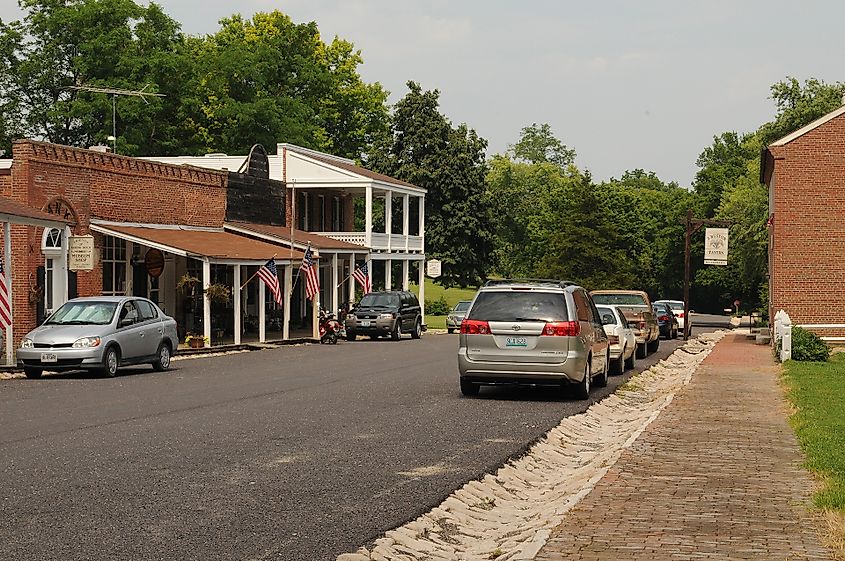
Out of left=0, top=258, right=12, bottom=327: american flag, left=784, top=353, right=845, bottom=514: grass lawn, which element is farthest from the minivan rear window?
left=0, top=258, right=12, bottom=327: american flag

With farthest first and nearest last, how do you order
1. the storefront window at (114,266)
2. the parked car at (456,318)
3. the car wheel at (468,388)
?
the parked car at (456,318) < the storefront window at (114,266) < the car wheel at (468,388)

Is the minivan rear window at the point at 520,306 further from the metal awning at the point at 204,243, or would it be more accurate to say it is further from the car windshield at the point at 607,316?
the metal awning at the point at 204,243

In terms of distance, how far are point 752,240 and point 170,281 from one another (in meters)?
32.1

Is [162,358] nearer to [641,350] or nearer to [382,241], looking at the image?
[641,350]

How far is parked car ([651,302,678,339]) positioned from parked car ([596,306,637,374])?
1962 centimetres

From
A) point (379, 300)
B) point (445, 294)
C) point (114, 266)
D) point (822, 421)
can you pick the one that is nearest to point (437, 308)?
point (445, 294)

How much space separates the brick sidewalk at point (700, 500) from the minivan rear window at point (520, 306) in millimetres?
3132

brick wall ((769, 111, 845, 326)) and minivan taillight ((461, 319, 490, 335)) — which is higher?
brick wall ((769, 111, 845, 326))

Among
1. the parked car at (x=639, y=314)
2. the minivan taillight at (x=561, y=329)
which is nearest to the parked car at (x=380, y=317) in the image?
the parked car at (x=639, y=314)

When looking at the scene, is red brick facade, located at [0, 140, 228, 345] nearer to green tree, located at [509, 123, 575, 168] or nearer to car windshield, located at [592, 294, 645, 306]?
car windshield, located at [592, 294, 645, 306]

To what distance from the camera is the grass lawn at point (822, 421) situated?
988 centimetres

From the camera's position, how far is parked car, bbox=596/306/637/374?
2619 centimetres

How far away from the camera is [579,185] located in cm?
7844

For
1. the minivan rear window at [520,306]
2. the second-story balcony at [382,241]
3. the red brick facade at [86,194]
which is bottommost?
the minivan rear window at [520,306]
